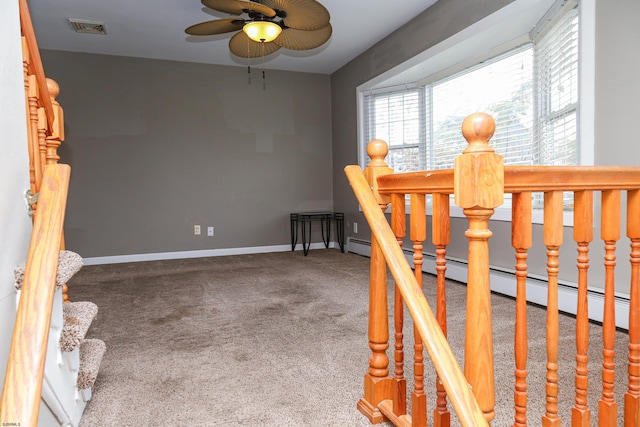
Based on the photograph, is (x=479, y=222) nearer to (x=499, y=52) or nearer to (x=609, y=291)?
(x=609, y=291)

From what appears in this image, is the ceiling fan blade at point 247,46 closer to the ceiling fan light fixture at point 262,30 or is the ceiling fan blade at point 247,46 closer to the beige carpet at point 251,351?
the ceiling fan light fixture at point 262,30

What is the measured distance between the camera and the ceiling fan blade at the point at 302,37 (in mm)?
3352

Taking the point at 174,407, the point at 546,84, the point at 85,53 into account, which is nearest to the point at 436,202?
the point at 174,407

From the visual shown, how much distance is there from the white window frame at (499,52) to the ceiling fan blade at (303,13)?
4.18ft

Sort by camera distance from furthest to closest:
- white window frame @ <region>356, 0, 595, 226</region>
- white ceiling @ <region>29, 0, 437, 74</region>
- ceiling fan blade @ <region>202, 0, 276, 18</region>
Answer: white ceiling @ <region>29, 0, 437, 74</region> < ceiling fan blade @ <region>202, 0, 276, 18</region> < white window frame @ <region>356, 0, 595, 226</region>

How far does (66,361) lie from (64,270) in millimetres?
359

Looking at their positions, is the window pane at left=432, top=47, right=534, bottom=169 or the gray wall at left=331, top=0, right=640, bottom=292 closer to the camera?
the gray wall at left=331, top=0, right=640, bottom=292

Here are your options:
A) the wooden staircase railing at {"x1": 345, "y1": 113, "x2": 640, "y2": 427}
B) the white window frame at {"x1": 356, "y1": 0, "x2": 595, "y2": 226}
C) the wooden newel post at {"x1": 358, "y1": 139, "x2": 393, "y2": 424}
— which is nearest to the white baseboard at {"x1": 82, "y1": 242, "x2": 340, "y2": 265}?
the white window frame at {"x1": 356, "y1": 0, "x2": 595, "y2": 226}

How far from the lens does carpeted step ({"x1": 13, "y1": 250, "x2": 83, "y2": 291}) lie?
1.30 metres

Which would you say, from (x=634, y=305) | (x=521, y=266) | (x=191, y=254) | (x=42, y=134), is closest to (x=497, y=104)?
(x=634, y=305)

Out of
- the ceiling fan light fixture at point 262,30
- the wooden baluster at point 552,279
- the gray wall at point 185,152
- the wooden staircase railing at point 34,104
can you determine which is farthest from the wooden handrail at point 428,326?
the gray wall at point 185,152

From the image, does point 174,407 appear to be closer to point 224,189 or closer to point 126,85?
point 224,189

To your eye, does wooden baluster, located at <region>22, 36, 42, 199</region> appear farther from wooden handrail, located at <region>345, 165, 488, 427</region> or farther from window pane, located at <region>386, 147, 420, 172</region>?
window pane, located at <region>386, 147, 420, 172</region>

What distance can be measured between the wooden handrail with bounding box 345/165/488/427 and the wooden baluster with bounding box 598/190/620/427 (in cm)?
49
